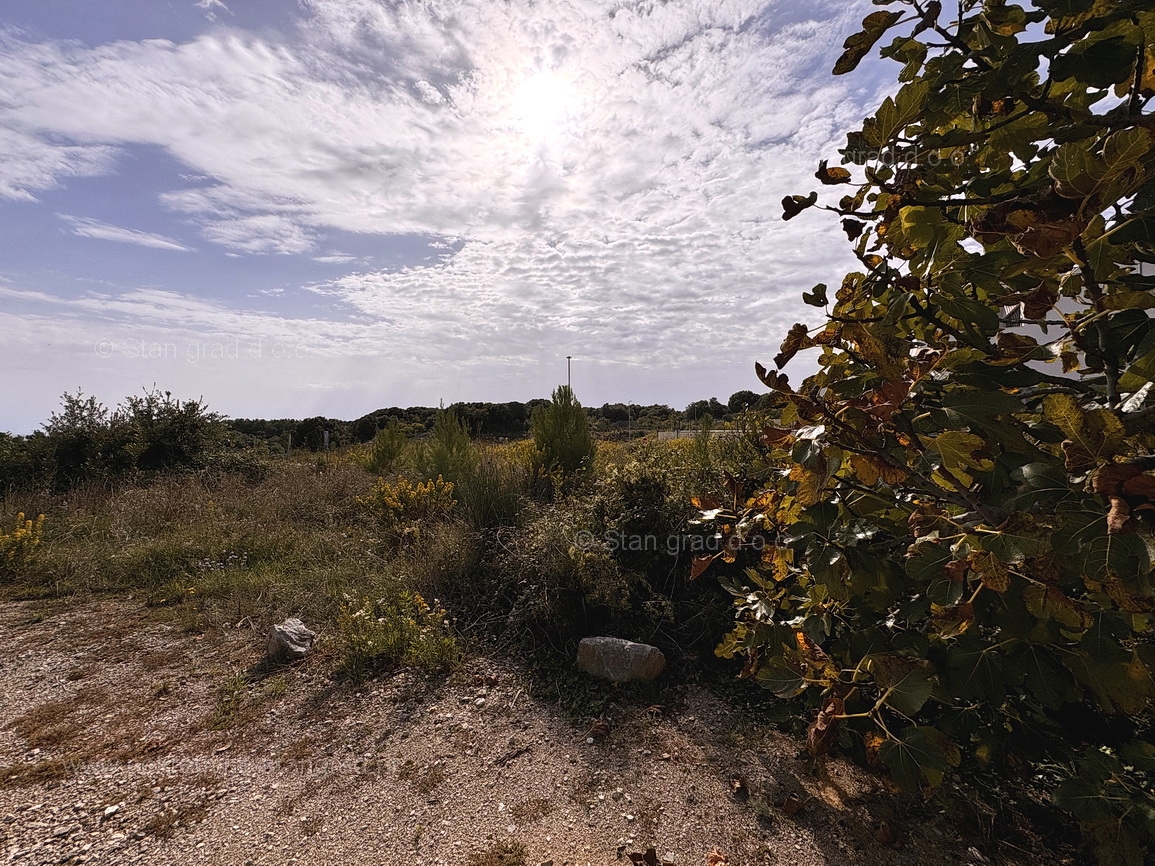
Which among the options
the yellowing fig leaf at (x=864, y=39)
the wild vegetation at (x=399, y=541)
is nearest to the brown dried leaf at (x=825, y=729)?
the yellowing fig leaf at (x=864, y=39)

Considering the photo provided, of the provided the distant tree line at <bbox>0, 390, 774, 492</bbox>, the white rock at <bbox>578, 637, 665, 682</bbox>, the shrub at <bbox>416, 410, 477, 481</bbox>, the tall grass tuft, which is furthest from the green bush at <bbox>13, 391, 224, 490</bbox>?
the white rock at <bbox>578, 637, 665, 682</bbox>

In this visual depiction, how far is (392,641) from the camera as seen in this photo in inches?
130

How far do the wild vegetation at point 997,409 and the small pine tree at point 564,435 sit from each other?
528 cm

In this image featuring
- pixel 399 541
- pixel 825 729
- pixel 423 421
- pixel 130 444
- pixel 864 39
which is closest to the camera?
pixel 864 39

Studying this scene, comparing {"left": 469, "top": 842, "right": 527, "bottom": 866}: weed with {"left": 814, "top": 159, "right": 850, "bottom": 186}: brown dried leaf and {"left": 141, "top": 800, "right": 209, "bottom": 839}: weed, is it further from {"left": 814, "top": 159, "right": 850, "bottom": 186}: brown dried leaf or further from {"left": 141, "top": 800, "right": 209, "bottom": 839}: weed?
{"left": 814, "top": 159, "right": 850, "bottom": 186}: brown dried leaf

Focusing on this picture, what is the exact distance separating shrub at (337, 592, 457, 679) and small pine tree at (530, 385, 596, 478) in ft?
10.4

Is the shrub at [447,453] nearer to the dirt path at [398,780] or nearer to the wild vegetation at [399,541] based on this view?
the wild vegetation at [399,541]

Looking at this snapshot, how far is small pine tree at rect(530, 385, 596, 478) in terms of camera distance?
6.70 meters

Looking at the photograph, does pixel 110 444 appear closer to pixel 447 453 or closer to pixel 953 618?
pixel 447 453

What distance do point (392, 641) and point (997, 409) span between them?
3344 millimetres

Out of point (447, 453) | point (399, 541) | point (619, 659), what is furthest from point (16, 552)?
point (619, 659)

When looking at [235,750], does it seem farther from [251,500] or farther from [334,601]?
[251,500]

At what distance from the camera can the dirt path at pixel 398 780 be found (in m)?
1.90

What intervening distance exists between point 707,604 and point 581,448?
12.4ft
